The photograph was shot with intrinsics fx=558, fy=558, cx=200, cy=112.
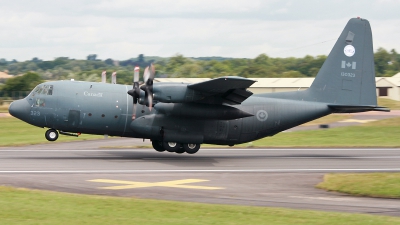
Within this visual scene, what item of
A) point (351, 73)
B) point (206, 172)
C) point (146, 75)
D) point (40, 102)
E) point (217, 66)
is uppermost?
point (217, 66)

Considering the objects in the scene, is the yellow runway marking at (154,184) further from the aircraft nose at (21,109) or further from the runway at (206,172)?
Result: the aircraft nose at (21,109)

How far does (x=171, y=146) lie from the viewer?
2486cm

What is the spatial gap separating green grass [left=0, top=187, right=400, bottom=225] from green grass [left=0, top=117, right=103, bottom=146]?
18.9m

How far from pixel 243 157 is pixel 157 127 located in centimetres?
470

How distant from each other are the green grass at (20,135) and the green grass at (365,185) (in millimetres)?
19180

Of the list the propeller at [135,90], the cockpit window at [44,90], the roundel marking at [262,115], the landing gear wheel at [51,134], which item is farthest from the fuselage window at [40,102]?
the roundel marking at [262,115]

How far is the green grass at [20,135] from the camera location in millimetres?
33019

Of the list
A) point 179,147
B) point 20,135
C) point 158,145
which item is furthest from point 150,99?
point 20,135

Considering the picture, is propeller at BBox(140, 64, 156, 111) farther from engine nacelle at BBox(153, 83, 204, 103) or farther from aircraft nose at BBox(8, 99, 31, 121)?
aircraft nose at BBox(8, 99, 31, 121)

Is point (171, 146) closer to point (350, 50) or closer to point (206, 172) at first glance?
point (206, 172)

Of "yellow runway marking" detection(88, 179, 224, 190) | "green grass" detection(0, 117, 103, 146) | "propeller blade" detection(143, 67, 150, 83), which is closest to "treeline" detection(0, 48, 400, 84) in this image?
"green grass" detection(0, 117, 103, 146)

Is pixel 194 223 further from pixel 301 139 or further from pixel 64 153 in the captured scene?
pixel 301 139

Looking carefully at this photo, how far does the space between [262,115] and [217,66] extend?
8482 centimetres

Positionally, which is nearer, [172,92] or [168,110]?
[172,92]
